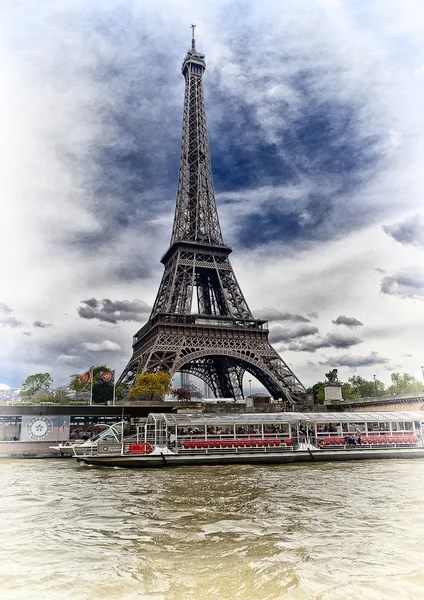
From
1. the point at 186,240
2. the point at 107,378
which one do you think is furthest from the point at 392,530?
the point at 186,240

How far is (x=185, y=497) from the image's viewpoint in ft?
55.2

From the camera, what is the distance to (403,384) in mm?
85688

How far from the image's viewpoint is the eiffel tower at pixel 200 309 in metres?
62.0


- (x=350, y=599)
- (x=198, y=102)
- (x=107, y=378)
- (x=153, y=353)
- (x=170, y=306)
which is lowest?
(x=350, y=599)

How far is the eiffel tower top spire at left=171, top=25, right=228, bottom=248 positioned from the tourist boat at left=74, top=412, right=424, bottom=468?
4184 centimetres

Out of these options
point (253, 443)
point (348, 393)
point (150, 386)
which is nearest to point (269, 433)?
A: point (253, 443)

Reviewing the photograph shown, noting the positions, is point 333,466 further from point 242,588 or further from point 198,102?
point 198,102

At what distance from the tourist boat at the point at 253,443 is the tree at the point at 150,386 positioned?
1623cm

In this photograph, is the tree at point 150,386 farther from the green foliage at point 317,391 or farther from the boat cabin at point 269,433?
the green foliage at point 317,391

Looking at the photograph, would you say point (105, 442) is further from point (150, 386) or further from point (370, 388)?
point (370, 388)

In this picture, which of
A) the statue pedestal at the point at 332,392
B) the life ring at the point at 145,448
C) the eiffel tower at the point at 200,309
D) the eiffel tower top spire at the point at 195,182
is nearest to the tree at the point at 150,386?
the eiffel tower at the point at 200,309

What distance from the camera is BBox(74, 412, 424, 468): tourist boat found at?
30.8 metres

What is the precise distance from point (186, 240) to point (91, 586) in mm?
66862

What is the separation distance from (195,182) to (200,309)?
22.4m
